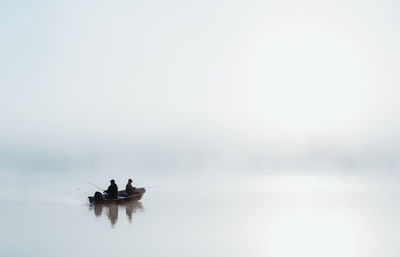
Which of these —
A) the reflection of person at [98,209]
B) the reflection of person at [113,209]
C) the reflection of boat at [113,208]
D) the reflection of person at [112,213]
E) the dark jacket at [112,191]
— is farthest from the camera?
the dark jacket at [112,191]

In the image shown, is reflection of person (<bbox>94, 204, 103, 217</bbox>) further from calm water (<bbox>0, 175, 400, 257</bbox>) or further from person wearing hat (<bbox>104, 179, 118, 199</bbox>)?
person wearing hat (<bbox>104, 179, 118, 199</bbox>)

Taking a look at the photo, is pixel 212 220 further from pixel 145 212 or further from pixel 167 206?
pixel 167 206

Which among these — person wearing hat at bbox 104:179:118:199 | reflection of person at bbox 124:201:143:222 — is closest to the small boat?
person wearing hat at bbox 104:179:118:199

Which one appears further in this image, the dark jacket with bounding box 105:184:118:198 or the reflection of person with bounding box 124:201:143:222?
the dark jacket with bounding box 105:184:118:198

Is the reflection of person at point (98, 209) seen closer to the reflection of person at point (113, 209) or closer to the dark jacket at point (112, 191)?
the reflection of person at point (113, 209)

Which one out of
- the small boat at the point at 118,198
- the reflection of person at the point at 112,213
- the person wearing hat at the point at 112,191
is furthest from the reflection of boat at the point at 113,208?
the person wearing hat at the point at 112,191

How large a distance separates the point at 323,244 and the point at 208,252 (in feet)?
14.0

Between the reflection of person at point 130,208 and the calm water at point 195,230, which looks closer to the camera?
the calm water at point 195,230

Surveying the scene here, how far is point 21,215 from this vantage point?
82.0 feet

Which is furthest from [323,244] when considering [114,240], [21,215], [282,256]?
[21,215]

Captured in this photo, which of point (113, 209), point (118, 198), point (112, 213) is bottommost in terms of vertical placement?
point (112, 213)

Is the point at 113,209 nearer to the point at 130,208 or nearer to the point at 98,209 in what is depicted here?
the point at 130,208

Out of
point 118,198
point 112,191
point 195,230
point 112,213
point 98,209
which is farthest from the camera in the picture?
point 118,198

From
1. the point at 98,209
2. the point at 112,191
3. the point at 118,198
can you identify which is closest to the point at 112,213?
the point at 98,209
